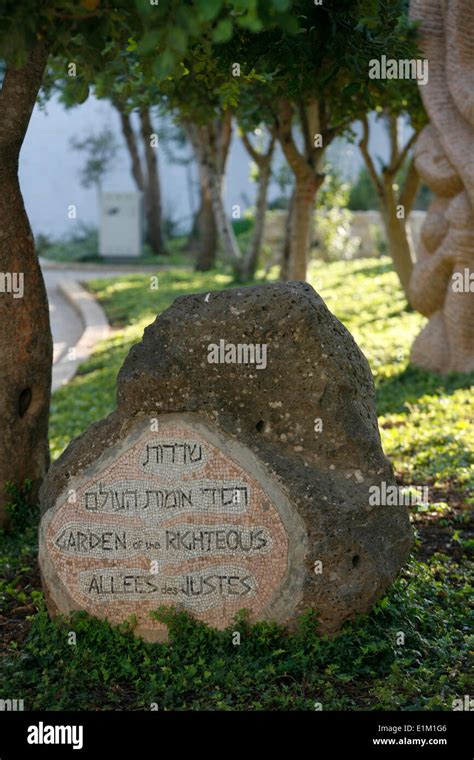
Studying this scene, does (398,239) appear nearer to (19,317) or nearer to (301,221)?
(301,221)

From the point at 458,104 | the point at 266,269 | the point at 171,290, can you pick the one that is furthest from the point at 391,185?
the point at 266,269

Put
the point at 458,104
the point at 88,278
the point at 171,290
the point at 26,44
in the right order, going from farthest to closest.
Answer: the point at 88,278, the point at 171,290, the point at 458,104, the point at 26,44

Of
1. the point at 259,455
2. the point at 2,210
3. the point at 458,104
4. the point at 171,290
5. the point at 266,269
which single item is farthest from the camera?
the point at 266,269

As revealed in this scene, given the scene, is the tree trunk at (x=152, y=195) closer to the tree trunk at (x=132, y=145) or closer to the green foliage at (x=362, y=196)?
the tree trunk at (x=132, y=145)

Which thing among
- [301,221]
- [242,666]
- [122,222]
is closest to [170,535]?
[242,666]

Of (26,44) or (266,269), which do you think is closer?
(26,44)

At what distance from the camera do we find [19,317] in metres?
5.92

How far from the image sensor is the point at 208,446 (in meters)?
4.71

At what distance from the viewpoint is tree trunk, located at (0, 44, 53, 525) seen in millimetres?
5766

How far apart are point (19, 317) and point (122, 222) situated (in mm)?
20051

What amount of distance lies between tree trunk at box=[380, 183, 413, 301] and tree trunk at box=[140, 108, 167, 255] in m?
11.2

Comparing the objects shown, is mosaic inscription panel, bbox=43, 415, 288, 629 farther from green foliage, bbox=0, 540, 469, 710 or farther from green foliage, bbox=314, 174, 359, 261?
green foliage, bbox=314, 174, 359, 261
